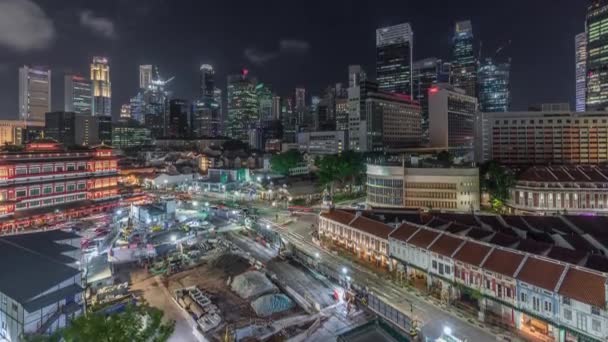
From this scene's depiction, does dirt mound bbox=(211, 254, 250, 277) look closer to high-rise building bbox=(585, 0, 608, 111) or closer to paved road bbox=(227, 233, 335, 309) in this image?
paved road bbox=(227, 233, 335, 309)

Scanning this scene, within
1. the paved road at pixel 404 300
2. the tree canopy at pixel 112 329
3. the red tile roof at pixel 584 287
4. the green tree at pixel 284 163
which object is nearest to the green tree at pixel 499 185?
the paved road at pixel 404 300

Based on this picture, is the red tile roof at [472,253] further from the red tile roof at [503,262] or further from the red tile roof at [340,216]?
the red tile roof at [340,216]

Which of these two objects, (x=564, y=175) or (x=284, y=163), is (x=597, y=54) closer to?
(x=564, y=175)

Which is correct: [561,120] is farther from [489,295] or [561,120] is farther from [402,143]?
[489,295]

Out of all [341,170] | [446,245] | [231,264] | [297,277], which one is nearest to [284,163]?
[341,170]

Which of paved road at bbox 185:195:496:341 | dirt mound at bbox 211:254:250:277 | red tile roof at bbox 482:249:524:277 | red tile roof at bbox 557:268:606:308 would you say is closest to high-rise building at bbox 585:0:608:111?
paved road at bbox 185:195:496:341

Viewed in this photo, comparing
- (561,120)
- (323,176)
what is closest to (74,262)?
(323,176)
